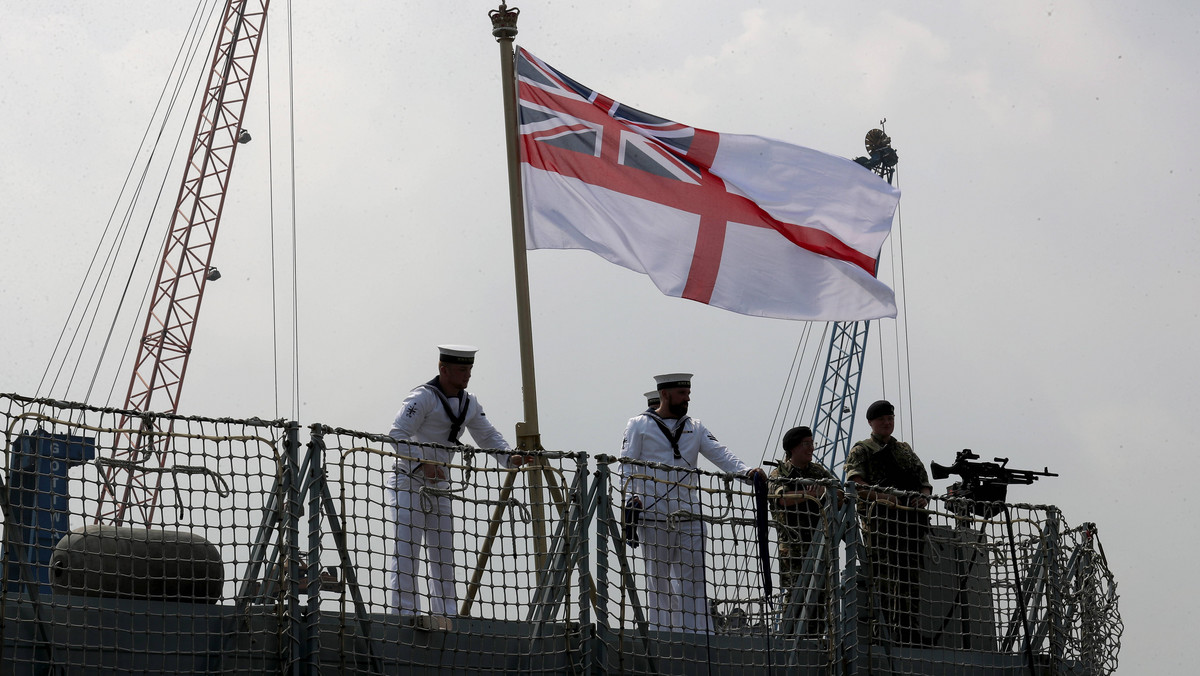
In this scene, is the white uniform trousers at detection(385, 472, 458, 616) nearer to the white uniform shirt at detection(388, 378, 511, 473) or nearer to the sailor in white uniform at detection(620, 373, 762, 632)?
the white uniform shirt at detection(388, 378, 511, 473)

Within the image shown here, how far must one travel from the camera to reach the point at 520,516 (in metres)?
6.40

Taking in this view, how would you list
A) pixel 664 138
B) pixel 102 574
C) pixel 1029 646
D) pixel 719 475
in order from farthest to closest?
pixel 664 138 < pixel 1029 646 < pixel 719 475 < pixel 102 574

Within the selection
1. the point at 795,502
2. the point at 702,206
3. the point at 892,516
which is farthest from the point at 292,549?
the point at 702,206

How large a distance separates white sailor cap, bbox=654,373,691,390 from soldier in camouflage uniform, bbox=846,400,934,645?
1.06 m

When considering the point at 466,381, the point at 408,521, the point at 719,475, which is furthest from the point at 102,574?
the point at 719,475

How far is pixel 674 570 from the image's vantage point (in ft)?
24.3

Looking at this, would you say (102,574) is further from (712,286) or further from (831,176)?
(831,176)

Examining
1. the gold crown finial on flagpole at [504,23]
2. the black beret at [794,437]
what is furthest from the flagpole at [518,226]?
the black beret at [794,437]

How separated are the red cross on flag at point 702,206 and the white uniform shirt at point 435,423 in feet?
6.29

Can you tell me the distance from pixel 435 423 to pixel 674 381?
1.41m

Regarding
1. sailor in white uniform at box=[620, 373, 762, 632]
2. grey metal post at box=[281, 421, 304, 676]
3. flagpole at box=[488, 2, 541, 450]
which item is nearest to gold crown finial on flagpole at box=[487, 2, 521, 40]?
flagpole at box=[488, 2, 541, 450]

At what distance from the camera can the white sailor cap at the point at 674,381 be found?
7.71 m

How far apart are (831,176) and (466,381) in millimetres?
4267

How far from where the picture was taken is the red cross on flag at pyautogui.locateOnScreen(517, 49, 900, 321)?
30.7 feet
